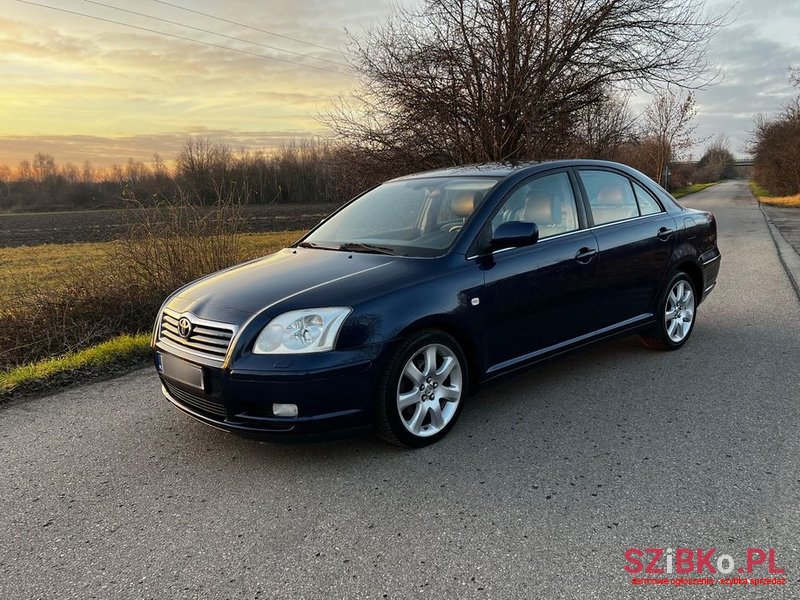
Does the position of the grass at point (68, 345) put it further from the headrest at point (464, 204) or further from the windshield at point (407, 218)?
the headrest at point (464, 204)

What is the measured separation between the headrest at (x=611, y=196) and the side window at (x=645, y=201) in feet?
0.76

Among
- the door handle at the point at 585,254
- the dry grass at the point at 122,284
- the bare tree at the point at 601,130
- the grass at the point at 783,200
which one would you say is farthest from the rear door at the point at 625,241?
the grass at the point at 783,200

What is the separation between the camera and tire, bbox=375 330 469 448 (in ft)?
10.7

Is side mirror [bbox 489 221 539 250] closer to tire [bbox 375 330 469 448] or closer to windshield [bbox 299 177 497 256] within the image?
windshield [bbox 299 177 497 256]

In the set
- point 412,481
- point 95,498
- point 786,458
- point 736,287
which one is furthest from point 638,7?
point 95,498

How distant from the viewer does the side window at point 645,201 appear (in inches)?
199

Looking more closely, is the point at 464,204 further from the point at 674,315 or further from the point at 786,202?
the point at 786,202

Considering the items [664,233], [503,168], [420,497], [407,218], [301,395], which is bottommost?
[420,497]

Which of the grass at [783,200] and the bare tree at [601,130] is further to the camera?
the grass at [783,200]

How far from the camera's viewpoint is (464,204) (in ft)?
13.4

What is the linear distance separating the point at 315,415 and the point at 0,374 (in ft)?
12.4

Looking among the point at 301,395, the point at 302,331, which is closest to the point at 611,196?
the point at 302,331

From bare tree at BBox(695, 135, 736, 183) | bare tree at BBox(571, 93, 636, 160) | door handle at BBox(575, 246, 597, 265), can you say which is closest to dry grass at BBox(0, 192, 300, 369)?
door handle at BBox(575, 246, 597, 265)

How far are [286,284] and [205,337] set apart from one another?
55cm
